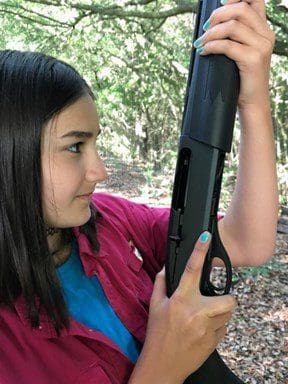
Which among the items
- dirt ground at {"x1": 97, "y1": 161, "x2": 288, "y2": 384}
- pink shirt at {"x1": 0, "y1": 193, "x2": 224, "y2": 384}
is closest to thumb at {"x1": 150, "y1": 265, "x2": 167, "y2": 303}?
pink shirt at {"x1": 0, "y1": 193, "x2": 224, "y2": 384}

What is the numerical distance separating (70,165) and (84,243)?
0.90ft

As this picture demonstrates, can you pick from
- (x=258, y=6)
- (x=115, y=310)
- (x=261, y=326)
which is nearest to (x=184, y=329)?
(x=115, y=310)

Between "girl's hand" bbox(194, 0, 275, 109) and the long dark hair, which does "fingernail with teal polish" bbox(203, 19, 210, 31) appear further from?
the long dark hair

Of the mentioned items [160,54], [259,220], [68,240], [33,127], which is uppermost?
[160,54]

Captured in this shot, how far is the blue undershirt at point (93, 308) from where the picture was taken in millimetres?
1334

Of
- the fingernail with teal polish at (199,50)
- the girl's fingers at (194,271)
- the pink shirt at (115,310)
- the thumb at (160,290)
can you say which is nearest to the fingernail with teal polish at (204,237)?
the girl's fingers at (194,271)

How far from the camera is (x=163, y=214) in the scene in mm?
1693

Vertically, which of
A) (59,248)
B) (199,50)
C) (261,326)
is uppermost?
(199,50)

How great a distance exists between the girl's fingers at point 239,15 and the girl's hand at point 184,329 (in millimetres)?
539

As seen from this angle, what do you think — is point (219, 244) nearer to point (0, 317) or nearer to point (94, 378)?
point (94, 378)

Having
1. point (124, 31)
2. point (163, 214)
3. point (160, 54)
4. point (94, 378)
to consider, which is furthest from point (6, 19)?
point (94, 378)

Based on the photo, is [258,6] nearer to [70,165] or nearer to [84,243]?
[70,165]

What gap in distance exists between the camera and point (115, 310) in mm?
1386

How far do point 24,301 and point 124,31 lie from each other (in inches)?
298
